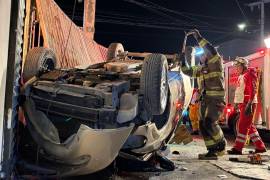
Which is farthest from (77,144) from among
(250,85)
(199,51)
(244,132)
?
(250,85)

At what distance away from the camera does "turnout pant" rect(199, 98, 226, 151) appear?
645 cm

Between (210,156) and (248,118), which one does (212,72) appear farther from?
(210,156)

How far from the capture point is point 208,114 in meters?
6.47

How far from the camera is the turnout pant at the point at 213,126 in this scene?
645 centimetres

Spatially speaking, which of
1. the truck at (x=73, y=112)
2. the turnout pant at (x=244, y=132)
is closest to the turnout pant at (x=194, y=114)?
the turnout pant at (x=244, y=132)

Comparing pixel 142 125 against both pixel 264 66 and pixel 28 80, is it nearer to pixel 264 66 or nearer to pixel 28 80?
pixel 28 80

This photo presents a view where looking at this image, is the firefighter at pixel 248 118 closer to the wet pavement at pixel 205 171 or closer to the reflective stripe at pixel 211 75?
the wet pavement at pixel 205 171

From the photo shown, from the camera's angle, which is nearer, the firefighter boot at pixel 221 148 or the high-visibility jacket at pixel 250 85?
the firefighter boot at pixel 221 148

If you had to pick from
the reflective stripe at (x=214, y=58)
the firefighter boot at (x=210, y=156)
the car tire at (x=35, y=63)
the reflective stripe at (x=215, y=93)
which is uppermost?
the reflective stripe at (x=214, y=58)

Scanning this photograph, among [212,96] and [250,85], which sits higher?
[250,85]

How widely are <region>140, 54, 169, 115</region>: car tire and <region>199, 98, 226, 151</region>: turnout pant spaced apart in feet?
9.47

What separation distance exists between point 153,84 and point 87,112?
71 cm

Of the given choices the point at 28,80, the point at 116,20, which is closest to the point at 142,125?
the point at 28,80

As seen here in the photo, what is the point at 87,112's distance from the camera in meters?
3.46
